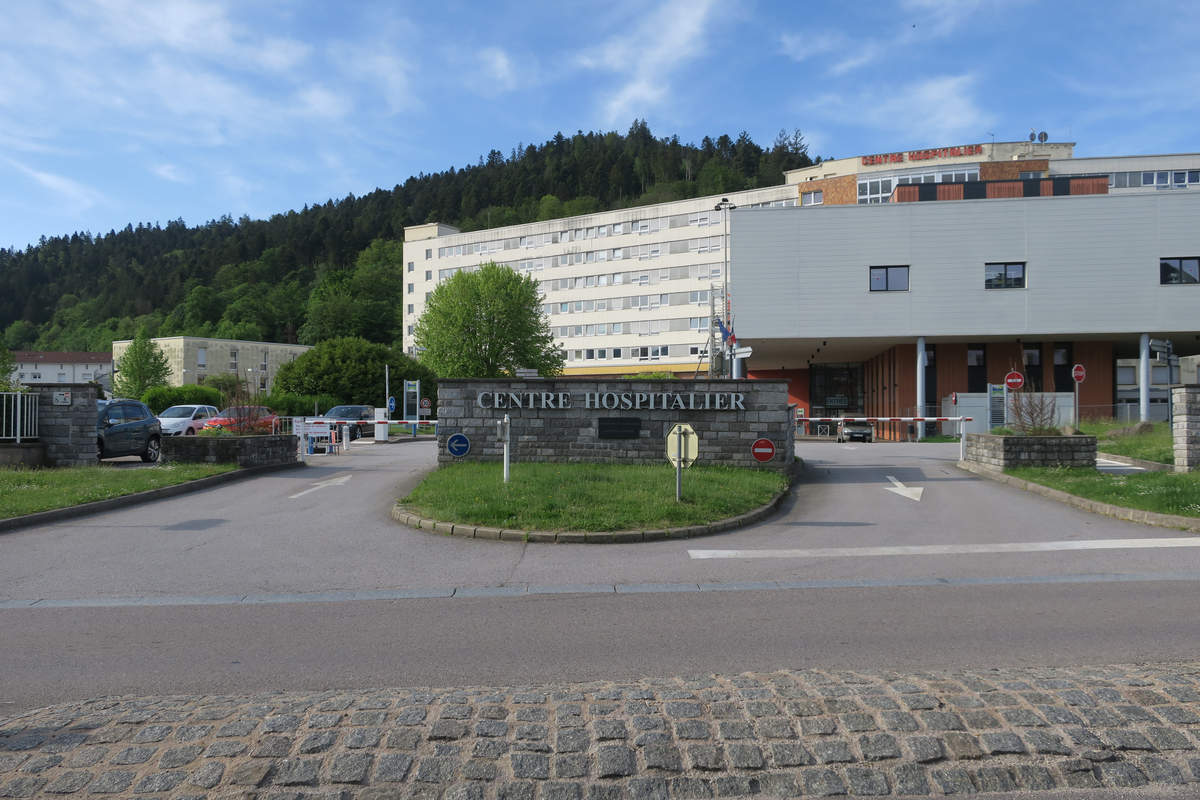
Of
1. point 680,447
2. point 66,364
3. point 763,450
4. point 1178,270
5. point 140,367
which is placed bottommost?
point 763,450

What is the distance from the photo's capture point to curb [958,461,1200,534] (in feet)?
36.4

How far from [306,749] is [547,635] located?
9.00ft

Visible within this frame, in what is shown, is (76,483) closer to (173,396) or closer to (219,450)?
(219,450)

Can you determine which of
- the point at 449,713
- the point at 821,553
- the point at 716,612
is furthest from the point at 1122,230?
the point at 449,713

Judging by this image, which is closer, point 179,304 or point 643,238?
point 643,238

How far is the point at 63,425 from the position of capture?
709 inches

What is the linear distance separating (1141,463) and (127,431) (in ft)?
81.4

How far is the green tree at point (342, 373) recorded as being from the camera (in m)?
66.0

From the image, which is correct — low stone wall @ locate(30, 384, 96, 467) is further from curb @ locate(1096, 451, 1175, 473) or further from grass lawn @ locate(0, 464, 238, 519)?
curb @ locate(1096, 451, 1175, 473)

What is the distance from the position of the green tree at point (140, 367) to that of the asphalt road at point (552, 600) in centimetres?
8883

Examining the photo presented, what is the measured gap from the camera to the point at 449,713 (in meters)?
3.98

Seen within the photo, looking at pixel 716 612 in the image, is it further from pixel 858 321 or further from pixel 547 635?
pixel 858 321

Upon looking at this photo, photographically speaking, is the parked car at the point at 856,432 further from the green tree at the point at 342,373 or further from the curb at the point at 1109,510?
the green tree at the point at 342,373

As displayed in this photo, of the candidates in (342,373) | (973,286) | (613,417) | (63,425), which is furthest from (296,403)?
(613,417)
